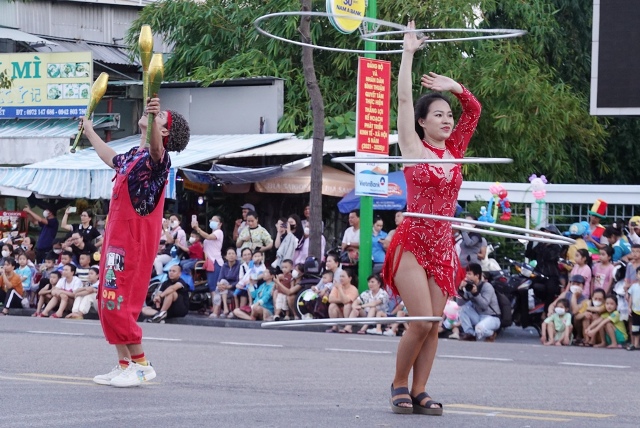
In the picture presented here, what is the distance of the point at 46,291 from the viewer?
2100 centimetres

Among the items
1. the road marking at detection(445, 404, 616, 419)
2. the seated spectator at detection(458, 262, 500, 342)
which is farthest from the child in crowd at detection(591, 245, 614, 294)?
the road marking at detection(445, 404, 616, 419)

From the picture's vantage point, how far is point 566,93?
29688 millimetres

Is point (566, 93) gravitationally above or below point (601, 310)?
above

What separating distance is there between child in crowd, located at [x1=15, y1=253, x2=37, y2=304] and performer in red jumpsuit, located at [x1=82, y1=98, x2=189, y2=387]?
45.1 ft

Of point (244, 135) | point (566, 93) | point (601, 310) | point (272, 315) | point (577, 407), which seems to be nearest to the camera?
point (577, 407)

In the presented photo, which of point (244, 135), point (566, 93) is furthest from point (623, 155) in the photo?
point (244, 135)

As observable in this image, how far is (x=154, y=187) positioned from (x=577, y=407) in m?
3.25

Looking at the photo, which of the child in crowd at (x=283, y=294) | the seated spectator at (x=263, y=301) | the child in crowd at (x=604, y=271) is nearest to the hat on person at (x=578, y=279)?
the child in crowd at (x=604, y=271)

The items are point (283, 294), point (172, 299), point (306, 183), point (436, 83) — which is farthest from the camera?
point (306, 183)

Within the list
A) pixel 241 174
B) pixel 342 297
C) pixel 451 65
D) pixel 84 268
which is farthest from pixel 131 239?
pixel 451 65

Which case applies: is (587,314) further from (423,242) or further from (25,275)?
(25,275)

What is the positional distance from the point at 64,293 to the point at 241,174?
14.8 feet

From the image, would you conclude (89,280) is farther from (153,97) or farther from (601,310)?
(153,97)

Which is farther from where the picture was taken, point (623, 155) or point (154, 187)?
point (623, 155)
